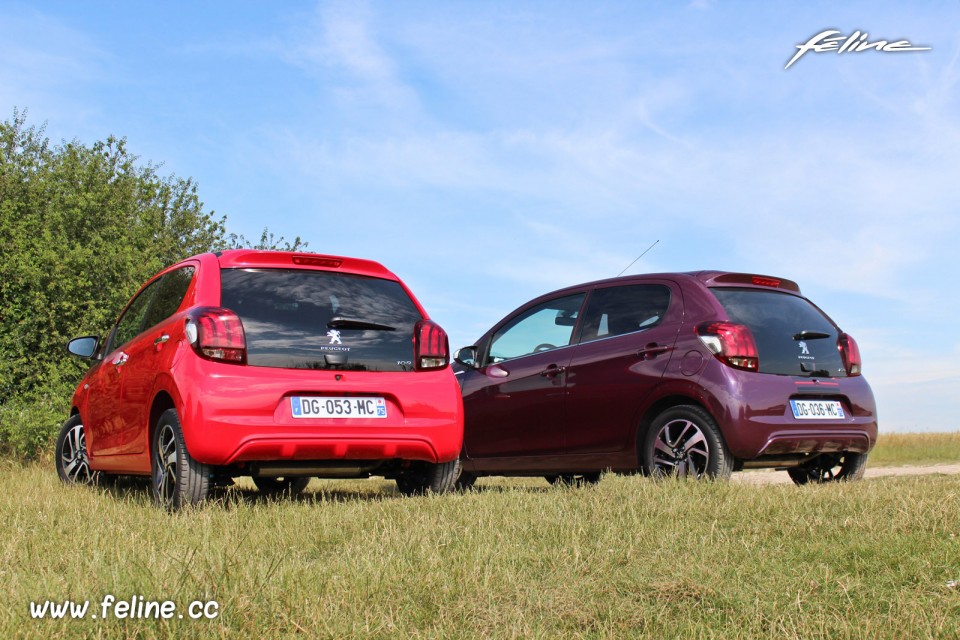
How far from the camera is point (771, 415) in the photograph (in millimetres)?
6758

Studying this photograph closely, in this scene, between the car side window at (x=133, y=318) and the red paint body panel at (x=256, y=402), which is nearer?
the red paint body panel at (x=256, y=402)

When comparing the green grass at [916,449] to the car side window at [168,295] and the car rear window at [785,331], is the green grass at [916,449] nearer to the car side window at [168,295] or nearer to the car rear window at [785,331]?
the car rear window at [785,331]

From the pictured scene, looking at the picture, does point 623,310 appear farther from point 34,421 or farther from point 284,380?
point 34,421

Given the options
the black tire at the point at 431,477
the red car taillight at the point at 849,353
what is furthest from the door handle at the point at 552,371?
the red car taillight at the point at 849,353

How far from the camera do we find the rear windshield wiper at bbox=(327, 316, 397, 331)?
6.16m

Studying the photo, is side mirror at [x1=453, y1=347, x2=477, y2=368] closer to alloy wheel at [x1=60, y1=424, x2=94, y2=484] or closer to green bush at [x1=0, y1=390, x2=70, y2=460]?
alloy wheel at [x1=60, y1=424, x2=94, y2=484]

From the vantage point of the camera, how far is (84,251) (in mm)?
13055

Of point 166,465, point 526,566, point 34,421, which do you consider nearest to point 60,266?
point 34,421

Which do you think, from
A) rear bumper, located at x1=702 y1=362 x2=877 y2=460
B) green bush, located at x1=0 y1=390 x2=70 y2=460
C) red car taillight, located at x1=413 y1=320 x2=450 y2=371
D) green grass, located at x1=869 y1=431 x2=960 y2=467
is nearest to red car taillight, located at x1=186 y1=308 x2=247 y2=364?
red car taillight, located at x1=413 y1=320 x2=450 y2=371

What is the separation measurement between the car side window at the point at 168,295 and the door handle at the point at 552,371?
129 inches

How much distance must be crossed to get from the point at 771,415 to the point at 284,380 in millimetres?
3629

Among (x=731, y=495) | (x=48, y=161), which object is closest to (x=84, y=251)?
(x=48, y=161)

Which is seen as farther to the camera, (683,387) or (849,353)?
(849,353)

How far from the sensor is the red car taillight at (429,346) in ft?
21.1
